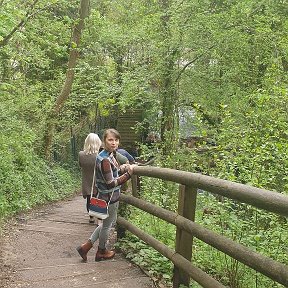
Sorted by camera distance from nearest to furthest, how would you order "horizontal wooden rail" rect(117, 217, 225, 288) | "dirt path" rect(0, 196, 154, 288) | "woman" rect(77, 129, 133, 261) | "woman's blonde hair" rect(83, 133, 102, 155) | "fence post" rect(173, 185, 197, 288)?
"horizontal wooden rail" rect(117, 217, 225, 288)
"fence post" rect(173, 185, 197, 288)
"dirt path" rect(0, 196, 154, 288)
"woman" rect(77, 129, 133, 261)
"woman's blonde hair" rect(83, 133, 102, 155)

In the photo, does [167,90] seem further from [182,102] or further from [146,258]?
[146,258]

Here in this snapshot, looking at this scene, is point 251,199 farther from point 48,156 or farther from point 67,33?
point 67,33

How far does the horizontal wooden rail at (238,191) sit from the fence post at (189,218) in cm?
12

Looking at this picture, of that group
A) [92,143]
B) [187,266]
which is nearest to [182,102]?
[92,143]

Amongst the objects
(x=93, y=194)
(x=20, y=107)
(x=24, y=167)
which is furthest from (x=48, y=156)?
(x=93, y=194)

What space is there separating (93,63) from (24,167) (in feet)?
29.7

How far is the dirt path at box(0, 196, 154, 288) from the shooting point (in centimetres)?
459

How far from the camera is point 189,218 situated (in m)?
3.96

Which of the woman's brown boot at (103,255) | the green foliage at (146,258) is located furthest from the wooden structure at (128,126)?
the woman's brown boot at (103,255)

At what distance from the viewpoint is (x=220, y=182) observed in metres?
3.26

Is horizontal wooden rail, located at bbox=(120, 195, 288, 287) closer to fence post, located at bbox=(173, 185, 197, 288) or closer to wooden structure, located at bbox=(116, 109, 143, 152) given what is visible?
fence post, located at bbox=(173, 185, 197, 288)

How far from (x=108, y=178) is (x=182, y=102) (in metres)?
8.70

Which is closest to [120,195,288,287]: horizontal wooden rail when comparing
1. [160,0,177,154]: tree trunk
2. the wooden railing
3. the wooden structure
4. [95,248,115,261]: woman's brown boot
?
the wooden railing

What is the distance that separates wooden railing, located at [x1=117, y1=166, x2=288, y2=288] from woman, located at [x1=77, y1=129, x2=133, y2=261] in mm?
348
